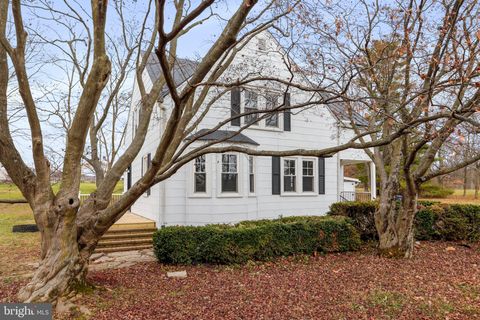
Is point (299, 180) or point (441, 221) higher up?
point (299, 180)

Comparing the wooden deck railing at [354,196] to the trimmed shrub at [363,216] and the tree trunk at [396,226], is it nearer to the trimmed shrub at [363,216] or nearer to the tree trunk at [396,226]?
the trimmed shrub at [363,216]

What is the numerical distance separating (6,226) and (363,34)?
15.1m

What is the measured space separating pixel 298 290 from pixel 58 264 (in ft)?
12.2

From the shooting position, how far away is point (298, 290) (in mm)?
5391

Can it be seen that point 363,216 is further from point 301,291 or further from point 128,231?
point 128,231

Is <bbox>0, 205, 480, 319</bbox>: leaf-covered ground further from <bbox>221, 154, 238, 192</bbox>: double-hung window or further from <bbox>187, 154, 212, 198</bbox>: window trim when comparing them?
<bbox>221, 154, 238, 192</bbox>: double-hung window

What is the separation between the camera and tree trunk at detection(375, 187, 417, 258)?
7.58m

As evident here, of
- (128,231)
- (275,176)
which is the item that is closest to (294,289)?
(128,231)

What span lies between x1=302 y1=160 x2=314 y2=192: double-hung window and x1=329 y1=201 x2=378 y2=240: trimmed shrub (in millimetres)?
3004

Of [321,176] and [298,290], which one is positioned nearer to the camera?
[298,290]

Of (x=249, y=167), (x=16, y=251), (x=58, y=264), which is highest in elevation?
(x=249, y=167)

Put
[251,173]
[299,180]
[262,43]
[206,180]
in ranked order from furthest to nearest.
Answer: [299,180], [262,43], [251,173], [206,180]

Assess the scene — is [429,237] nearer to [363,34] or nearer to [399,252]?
[399,252]

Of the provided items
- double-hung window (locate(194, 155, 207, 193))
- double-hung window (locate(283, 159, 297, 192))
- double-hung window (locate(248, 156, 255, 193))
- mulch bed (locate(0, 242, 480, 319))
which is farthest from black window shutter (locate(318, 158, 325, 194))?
mulch bed (locate(0, 242, 480, 319))
